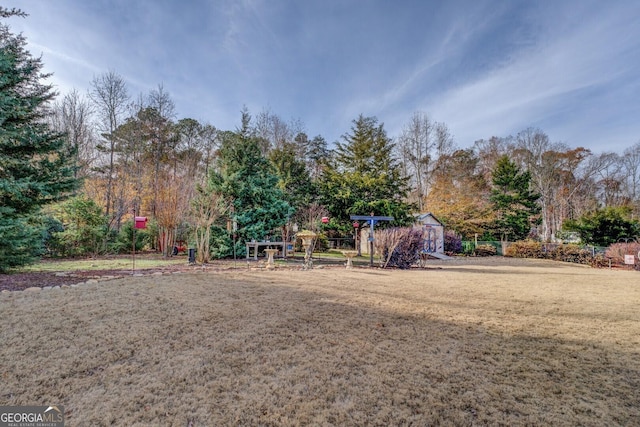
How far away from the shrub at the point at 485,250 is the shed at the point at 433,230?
2543 millimetres

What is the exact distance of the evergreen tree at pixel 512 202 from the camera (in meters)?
22.4

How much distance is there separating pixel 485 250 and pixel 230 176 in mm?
17973

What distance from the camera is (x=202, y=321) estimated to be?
3668 mm

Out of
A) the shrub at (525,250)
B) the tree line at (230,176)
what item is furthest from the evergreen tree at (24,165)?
the shrub at (525,250)

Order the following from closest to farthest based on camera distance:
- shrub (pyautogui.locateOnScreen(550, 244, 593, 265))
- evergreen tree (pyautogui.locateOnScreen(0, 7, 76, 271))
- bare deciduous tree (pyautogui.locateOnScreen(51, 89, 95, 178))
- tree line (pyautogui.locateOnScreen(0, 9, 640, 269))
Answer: evergreen tree (pyautogui.locateOnScreen(0, 7, 76, 271)) < tree line (pyautogui.locateOnScreen(0, 9, 640, 269)) < shrub (pyautogui.locateOnScreen(550, 244, 593, 265)) < bare deciduous tree (pyautogui.locateOnScreen(51, 89, 95, 178))

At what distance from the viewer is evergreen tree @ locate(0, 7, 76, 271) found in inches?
245

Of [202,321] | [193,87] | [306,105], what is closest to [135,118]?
[193,87]

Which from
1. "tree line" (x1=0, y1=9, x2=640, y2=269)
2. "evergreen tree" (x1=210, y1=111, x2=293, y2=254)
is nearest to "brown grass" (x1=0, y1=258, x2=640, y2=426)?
"tree line" (x1=0, y1=9, x2=640, y2=269)

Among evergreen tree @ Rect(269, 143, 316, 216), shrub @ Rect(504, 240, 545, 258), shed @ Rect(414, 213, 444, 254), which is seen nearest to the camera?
shrub @ Rect(504, 240, 545, 258)

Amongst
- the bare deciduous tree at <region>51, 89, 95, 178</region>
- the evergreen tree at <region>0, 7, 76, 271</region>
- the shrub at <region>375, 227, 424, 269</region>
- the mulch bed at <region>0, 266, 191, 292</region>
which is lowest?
the mulch bed at <region>0, 266, 191, 292</region>

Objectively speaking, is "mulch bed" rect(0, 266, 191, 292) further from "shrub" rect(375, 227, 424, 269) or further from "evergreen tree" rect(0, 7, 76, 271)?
"shrub" rect(375, 227, 424, 269)

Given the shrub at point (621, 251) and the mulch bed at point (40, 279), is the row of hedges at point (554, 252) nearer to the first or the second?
the shrub at point (621, 251)

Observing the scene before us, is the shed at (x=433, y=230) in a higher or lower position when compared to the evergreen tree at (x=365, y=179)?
lower

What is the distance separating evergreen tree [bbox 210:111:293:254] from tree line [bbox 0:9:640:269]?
0.21ft
